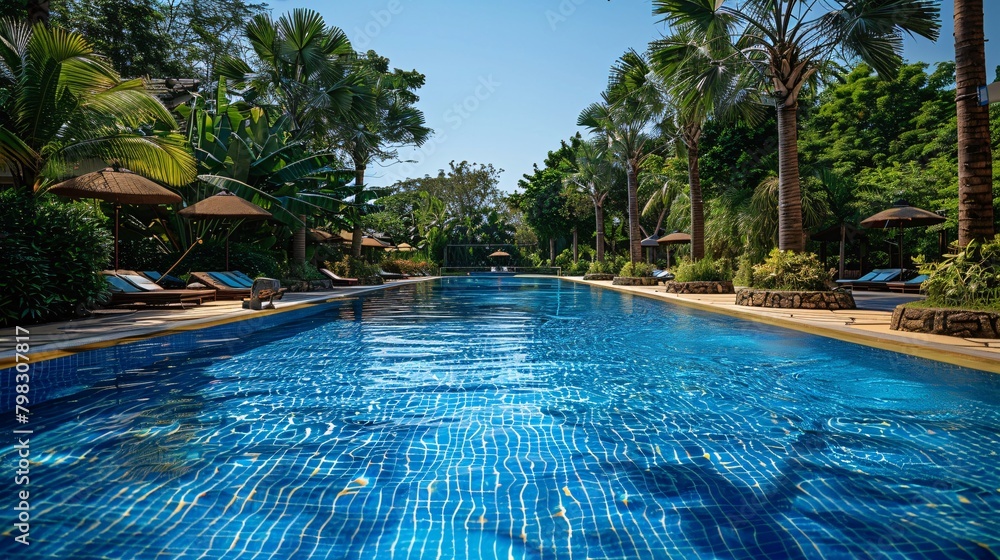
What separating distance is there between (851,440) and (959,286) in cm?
578

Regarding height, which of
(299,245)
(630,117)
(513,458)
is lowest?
(513,458)

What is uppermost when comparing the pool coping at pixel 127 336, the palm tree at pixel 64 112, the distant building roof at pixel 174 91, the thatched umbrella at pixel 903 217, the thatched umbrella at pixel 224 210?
the distant building roof at pixel 174 91

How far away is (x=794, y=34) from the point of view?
42.2 feet

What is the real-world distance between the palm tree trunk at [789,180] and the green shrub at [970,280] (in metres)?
5.08

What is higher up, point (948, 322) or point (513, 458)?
point (948, 322)

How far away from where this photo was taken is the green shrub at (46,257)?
872cm

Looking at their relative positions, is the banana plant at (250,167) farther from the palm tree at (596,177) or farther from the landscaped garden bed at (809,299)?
the palm tree at (596,177)

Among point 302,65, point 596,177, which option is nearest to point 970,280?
point 302,65

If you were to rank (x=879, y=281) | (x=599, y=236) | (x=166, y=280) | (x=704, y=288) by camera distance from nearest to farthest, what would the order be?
(x=166, y=280), (x=879, y=281), (x=704, y=288), (x=599, y=236)

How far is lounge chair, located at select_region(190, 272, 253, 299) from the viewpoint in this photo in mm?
15594

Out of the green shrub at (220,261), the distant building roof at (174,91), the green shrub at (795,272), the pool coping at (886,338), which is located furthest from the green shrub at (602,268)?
the distant building roof at (174,91)

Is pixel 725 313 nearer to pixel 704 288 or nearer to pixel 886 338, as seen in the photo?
pixel 886 338

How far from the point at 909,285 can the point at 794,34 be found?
943 cm

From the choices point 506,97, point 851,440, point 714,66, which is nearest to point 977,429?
point 851,440
